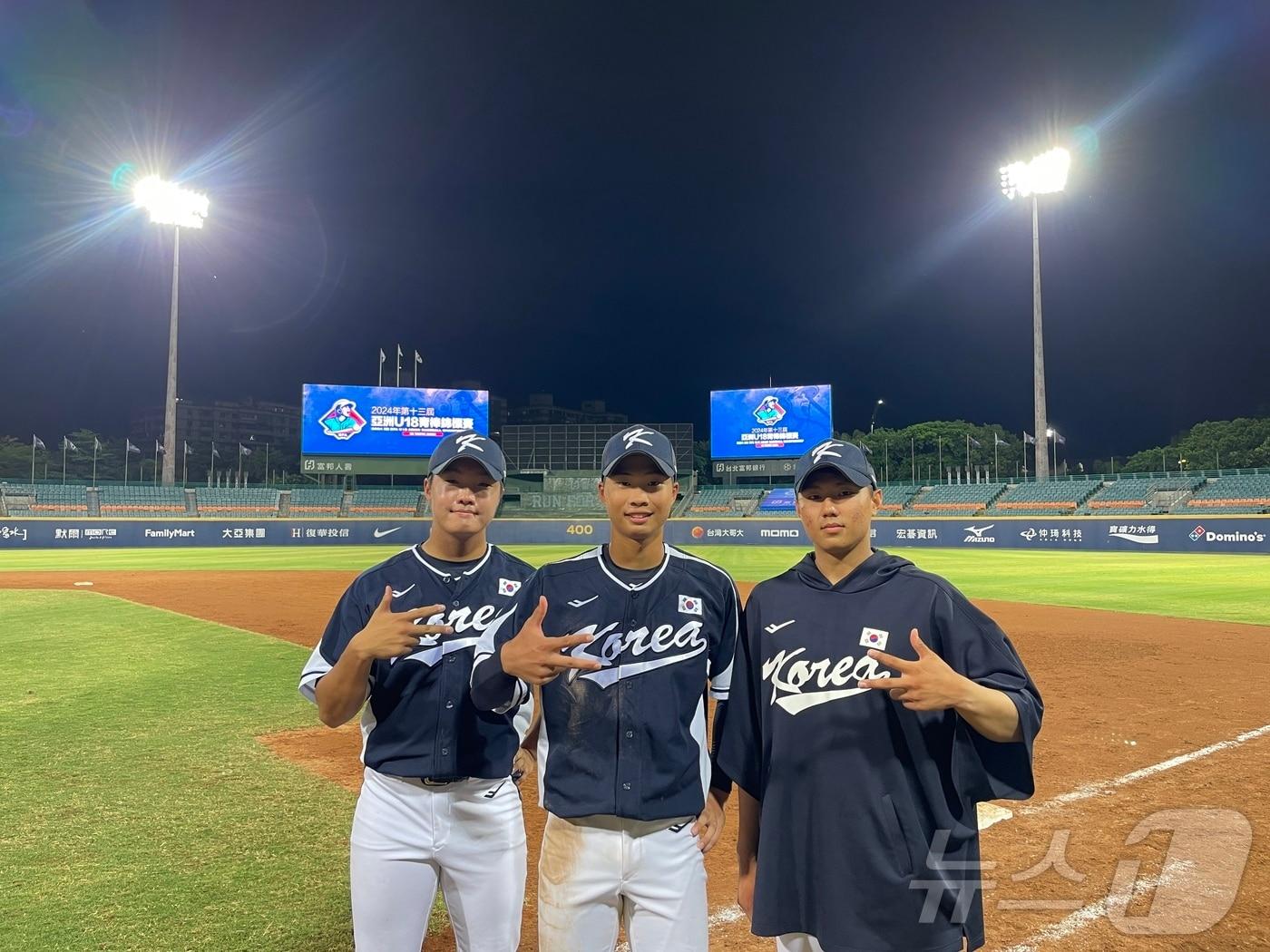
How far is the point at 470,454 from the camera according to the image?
263 cm

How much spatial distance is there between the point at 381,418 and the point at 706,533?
19790mm

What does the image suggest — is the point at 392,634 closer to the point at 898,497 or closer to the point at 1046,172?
the point at 1046,172

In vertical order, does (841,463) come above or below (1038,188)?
below

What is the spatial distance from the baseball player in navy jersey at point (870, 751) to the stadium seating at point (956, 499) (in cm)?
4119

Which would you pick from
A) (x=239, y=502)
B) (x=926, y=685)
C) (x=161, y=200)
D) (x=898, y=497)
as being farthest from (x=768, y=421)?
(x=926, y=685)

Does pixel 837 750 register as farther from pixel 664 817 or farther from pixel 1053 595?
pixel 1053 595

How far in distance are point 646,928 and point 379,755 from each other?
972 millimetres

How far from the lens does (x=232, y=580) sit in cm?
1875

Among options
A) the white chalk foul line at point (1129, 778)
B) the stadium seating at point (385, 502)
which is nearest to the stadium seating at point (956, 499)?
the stadium seating at point (385, 502)

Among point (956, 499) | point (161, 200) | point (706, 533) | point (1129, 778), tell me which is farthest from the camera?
point (956, 499)

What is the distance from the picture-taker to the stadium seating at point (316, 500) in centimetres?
4372

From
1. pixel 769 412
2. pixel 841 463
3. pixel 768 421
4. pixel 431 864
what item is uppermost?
pixel 769 412

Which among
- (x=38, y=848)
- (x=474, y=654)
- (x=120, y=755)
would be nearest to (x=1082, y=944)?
(x=474, y=654)

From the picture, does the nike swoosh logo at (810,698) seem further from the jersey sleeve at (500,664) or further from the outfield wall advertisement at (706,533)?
the outfield wall advertisement at (706,533)
